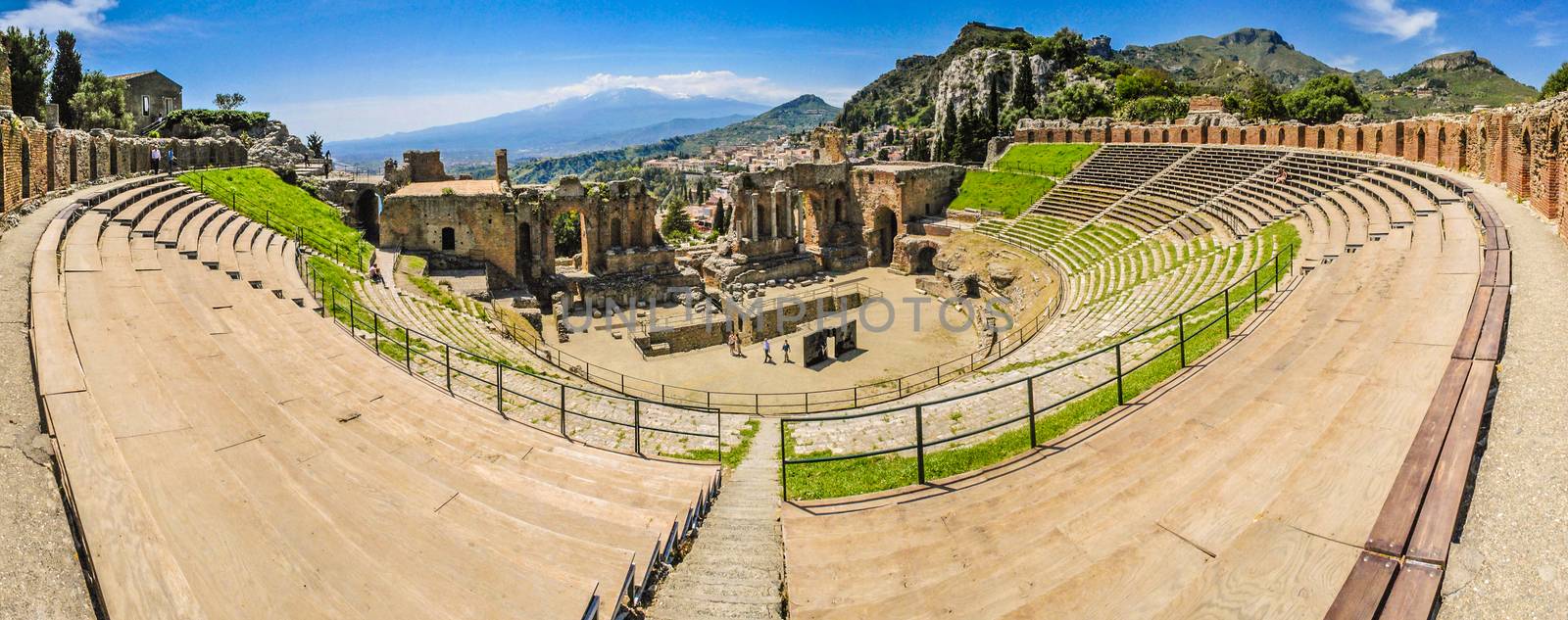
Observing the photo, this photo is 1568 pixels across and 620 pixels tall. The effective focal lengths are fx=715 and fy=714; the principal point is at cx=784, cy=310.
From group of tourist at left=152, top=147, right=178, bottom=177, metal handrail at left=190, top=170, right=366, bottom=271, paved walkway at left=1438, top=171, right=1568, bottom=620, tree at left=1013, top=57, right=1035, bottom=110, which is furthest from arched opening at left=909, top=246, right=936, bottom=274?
tree at left=1013, top=57, right=1035, bottom=110

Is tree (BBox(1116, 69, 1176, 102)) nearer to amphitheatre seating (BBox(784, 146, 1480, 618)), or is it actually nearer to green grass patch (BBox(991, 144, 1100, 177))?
green grass patch (BBox(991, 144, 1100, 177))

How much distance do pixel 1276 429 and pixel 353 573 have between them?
26.0ft

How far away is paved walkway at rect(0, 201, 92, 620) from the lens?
170 inches

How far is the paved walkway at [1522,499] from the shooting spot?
4188 millimetres

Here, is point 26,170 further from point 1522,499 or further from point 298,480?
point 1522,499

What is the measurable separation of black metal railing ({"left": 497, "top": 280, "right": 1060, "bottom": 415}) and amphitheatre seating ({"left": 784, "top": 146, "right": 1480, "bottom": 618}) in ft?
31.6

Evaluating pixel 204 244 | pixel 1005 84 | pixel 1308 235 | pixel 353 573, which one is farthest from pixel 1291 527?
pixel 1005 84

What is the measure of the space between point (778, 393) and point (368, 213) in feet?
86.6

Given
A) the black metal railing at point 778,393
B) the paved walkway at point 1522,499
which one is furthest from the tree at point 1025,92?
the paved walkway at point 1522,499

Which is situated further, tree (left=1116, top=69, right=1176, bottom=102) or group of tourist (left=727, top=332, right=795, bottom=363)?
tree (left=1116, top=69, right=1176, bottom=102)

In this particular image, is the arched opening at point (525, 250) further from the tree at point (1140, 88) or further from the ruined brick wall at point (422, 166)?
the tree at point (1140, 88)

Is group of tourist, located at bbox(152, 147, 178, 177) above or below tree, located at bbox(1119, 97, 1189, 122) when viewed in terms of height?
below

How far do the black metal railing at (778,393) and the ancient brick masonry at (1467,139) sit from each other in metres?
11.1

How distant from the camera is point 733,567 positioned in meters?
6.75
